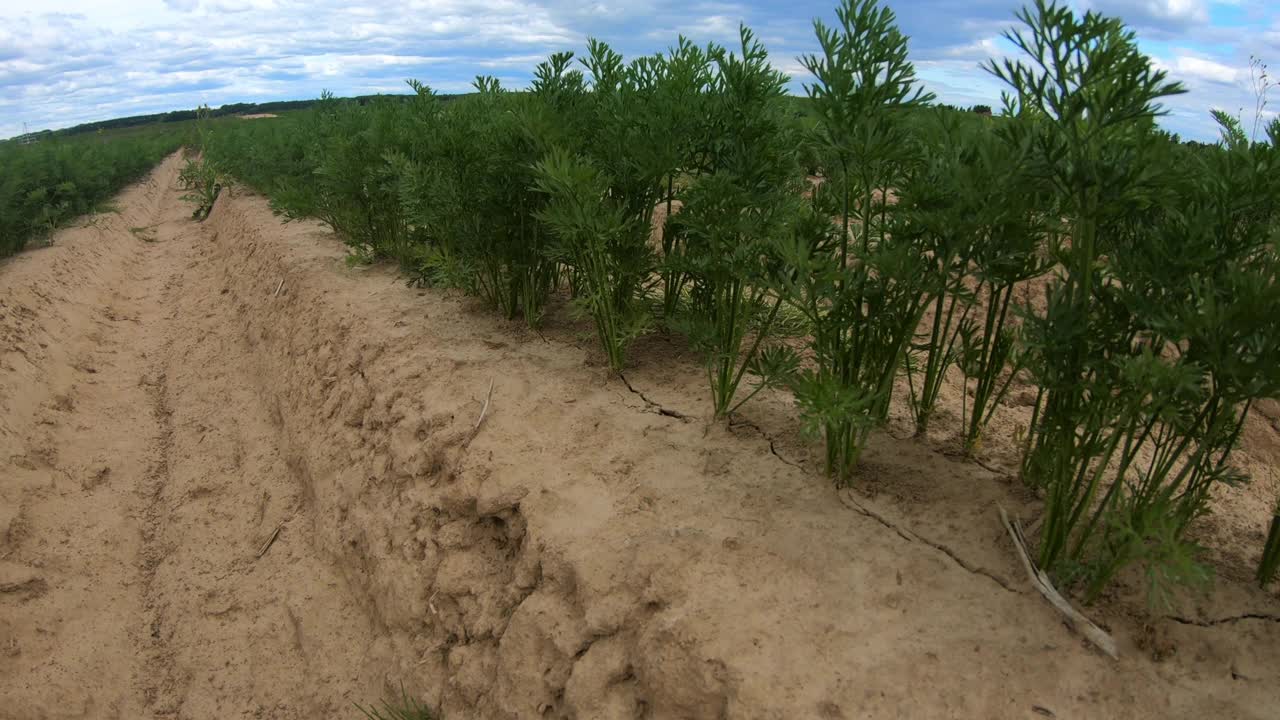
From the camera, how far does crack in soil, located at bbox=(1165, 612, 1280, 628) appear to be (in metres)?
2.24

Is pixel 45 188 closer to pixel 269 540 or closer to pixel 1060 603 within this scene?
pixel 269 540

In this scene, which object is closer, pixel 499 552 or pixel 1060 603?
pixel 1060 603

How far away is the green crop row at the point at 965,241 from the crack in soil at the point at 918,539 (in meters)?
0.14

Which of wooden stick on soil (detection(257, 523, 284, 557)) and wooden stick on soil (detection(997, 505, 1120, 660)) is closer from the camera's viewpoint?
wooden stick on soil (detection(997, 505, 1120, 660))

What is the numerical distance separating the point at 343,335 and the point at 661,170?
123 inches

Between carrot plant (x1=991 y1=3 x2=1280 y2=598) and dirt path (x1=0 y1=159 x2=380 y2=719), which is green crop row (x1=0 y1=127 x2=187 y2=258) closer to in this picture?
dirt path (x1=0 y1=159 x2=380 y2=719)

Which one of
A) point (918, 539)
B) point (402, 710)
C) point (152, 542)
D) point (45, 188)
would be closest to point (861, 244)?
point (918, 539)

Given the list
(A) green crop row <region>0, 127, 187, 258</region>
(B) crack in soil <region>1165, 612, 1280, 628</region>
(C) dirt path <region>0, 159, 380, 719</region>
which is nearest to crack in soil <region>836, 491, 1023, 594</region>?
(B) crack in soil <region>1165, 612, 1280, 628</region>

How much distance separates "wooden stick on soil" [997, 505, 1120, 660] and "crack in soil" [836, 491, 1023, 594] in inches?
3.0

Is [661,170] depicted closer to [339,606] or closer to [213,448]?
[339,606]

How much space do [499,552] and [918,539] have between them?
1749 millimetres

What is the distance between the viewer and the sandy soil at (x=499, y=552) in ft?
7.34

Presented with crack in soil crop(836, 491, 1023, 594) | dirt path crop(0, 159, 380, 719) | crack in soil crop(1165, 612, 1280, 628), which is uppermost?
crack in soil crop(1165, 612, 1280, 628)

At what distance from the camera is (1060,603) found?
2.26 metres
